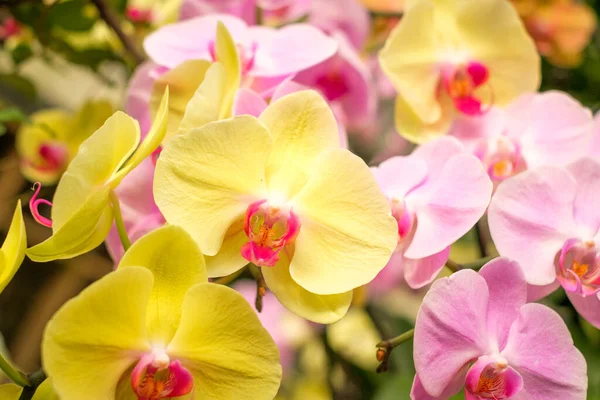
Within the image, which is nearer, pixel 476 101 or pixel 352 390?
pixel 476 101

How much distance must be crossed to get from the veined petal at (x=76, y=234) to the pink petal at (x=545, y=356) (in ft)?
0.79

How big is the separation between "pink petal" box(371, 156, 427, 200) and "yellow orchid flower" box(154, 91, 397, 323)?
57mm

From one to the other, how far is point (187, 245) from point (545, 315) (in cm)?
20

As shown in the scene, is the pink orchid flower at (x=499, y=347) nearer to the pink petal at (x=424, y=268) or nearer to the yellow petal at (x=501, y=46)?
the pink petal at (x=424, y=268)

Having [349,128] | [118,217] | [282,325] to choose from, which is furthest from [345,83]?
[282,325]

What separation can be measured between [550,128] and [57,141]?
1.77 feet

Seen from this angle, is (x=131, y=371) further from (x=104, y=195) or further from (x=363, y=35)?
(x=363, y=35)

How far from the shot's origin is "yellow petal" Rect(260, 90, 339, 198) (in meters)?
0.35

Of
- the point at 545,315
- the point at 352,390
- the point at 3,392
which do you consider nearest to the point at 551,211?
the point at 545,315

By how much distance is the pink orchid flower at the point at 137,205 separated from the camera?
0.42 m

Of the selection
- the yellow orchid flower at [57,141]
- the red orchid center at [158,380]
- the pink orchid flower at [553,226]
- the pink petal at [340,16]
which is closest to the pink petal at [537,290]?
the pink orchid flower at [553,226]

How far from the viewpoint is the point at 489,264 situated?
0.33m

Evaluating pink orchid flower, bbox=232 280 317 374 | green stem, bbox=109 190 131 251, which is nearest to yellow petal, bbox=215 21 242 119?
green stem, bbox=109 190 131 251

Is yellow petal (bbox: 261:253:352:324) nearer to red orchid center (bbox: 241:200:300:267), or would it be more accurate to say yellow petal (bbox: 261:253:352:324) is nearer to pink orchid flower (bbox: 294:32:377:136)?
red orchid center (bbox: 241:200:300:267)
